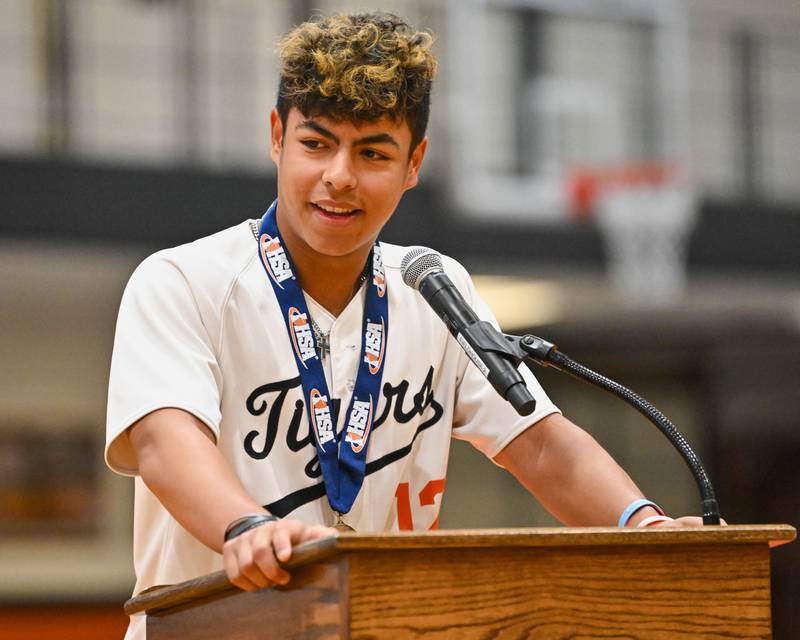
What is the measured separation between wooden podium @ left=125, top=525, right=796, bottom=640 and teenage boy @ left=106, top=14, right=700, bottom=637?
9.1 inches

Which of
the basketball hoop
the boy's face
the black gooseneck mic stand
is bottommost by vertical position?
the basketball hoop

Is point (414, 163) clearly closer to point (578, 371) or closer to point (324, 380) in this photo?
point (324, 380)

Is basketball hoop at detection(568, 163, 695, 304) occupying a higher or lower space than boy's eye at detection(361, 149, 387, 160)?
lower

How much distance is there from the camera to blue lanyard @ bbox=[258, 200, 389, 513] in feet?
6.24

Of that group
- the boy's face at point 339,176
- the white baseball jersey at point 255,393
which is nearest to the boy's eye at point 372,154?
the boy's face at point 339,176

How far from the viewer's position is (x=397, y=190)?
194 centimetres

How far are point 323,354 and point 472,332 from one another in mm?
356

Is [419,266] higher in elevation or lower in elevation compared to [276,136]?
lower

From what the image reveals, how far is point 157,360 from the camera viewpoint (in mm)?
1771

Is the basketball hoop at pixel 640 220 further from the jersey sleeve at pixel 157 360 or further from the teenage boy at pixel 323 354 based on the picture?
the jersey sleeve at pixel 157 360

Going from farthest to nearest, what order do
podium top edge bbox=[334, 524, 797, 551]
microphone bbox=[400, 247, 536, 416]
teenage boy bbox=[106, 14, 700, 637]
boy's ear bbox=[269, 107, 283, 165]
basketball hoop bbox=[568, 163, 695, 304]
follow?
1. basketball hoop bbox=[568, 163, 695, 304]
2. boy's ear bbox=[269, 107, 283, 165]
3. teenage boy bbox=[106, 14, 700, 637]
4. microphone bbox=[400, 247, 536, 416]
5. podium top edge bbox=[334, 524, 797, 551]

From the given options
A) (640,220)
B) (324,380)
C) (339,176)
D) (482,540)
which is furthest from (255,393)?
(640,220)

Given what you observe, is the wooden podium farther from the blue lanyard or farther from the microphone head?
the microphone head

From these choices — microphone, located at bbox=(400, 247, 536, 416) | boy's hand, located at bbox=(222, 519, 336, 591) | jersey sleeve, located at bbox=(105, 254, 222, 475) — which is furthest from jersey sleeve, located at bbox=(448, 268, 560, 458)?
boy's hand, located at bbox=(222, 519, 336, 591)
